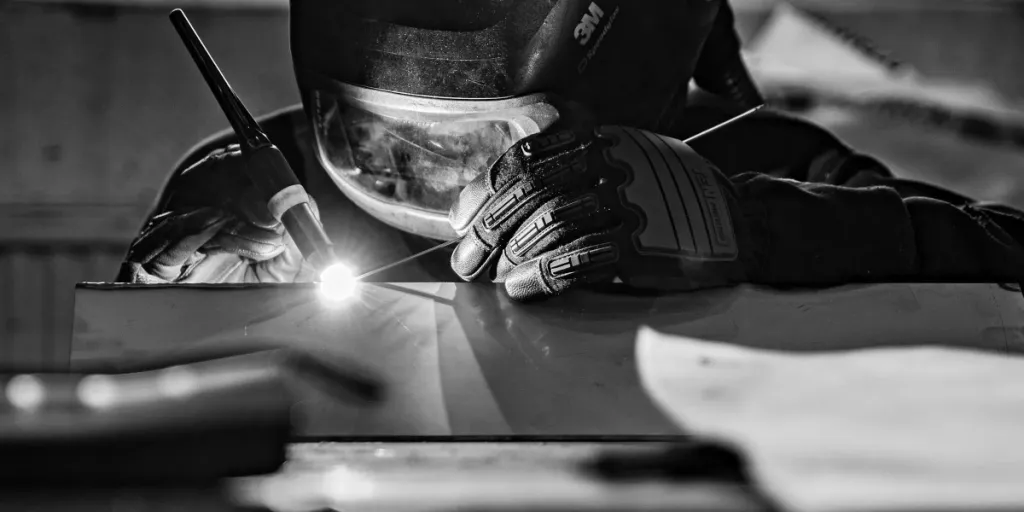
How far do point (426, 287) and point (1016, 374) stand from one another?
1.38 feet

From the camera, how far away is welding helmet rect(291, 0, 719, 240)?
868 millimetres

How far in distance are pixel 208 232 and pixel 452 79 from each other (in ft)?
1.08

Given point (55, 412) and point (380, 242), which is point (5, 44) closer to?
point (380, 242)

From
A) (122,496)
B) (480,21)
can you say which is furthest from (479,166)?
(122,496)

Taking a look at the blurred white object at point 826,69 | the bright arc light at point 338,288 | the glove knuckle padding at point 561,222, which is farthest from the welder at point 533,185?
the blurred white object at point 826,69

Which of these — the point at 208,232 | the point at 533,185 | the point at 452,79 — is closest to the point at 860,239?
the point at 533,185

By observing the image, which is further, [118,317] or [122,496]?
[118,317]

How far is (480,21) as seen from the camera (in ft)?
2.81

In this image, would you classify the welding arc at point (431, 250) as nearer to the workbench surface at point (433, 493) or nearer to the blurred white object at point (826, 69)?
the workbench surface at point (433, 493)

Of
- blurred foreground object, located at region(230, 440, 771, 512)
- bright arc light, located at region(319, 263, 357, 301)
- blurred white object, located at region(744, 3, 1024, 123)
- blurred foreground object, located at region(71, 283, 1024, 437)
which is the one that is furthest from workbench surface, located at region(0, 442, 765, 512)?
blurred white object, located at region(744, 3, 1024, 123)

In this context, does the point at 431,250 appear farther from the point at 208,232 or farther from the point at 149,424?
the point at 149,424

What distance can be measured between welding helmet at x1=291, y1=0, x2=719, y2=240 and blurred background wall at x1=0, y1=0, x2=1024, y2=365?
1.76 m

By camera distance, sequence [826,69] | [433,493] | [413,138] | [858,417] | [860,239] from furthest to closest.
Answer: [826,69] → [413,138] → [860,239] → [858,417] → [433,493]

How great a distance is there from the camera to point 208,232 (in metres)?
0.99
